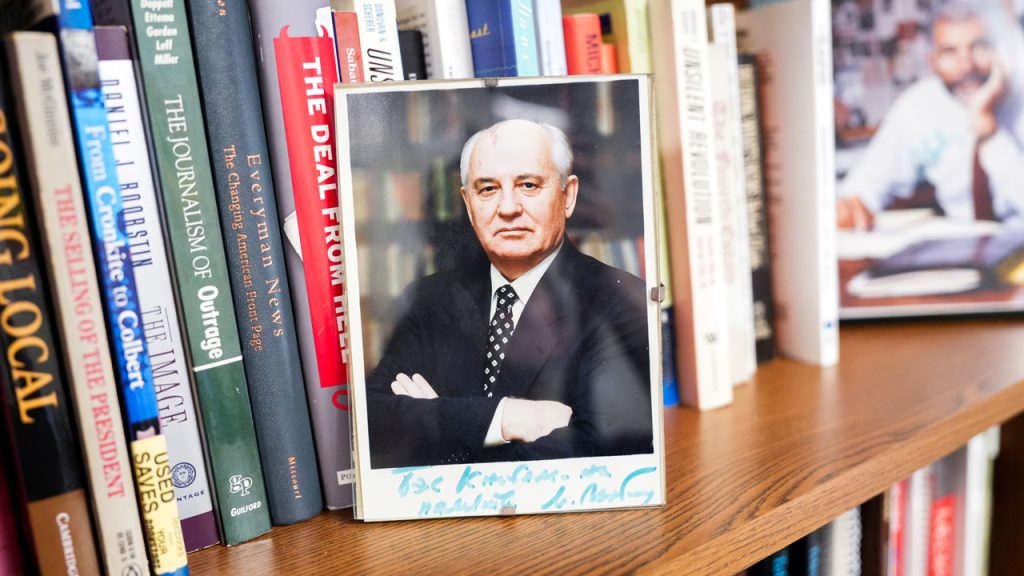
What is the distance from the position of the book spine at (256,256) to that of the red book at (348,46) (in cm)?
5

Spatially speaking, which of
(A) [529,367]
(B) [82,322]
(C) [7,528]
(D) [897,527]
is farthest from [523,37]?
(D) [897,527]

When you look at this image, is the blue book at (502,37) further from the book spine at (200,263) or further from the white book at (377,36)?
the book spine at (200,263)

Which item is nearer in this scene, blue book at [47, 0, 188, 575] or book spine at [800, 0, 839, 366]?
blue book at [47, 0, 188, 575]

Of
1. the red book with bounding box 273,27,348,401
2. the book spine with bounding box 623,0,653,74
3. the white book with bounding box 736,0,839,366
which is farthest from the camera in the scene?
the white book with bounding box 736,0,839,366

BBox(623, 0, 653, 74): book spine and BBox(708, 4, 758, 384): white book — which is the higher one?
BBox(623, 0, 653, 74): book spine

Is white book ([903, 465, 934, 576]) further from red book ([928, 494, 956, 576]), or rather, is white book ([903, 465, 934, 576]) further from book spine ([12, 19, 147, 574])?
book spine ([12, 19, 147, 574])

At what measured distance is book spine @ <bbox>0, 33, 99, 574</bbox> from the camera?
0.38 metres

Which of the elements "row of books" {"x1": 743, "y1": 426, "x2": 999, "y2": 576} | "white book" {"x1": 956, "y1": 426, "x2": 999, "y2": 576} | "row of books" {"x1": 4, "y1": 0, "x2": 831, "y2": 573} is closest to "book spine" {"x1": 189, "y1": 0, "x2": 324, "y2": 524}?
"row of books" {"x1": 4, "y1": 0, "x2": 831, "y2": 573}

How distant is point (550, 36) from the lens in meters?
0.56

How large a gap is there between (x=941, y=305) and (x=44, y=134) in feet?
2.75

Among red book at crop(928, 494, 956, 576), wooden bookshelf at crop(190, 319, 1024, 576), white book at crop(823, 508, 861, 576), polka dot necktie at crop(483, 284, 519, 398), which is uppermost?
polka dot necktie at crop(483, 284, 519, 398)

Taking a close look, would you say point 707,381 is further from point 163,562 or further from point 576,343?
point 163,562

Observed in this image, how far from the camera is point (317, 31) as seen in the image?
19.1 inches

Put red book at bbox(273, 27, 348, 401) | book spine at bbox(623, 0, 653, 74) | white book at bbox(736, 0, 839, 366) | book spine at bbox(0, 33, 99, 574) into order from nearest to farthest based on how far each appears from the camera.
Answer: book spine at bbox(0, 33, 99, 574), red book at bbox(273, 27, 348, 401), book spine at bbox(623, 0, 653, 74), white book at bbox(736, 0, 839, 366)
